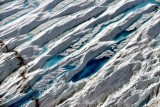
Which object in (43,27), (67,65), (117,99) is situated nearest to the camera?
(117,99)

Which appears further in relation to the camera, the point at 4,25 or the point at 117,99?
the point at 4,25

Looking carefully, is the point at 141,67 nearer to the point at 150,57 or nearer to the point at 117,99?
the point at 150,57

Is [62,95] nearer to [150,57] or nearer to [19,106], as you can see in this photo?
[19,106]

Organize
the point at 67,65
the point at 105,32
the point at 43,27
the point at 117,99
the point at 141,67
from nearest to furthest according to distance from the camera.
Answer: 1. the point at 117,99
2. the point at 141,67
3. the point at 67,65
4. the point at 105,32
5. the point at 43,27

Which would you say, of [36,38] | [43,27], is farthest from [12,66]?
[43,27]

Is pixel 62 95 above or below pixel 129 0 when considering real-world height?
below

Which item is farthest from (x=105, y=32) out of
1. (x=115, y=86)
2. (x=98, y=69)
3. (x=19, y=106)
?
(x=19, y=106)
